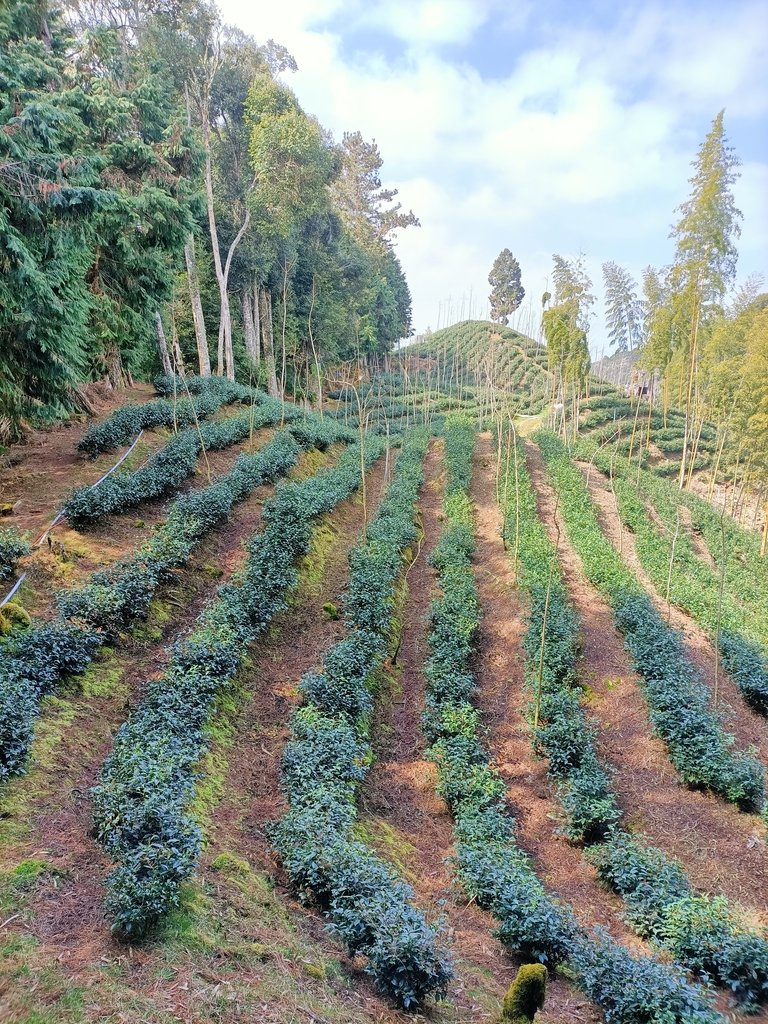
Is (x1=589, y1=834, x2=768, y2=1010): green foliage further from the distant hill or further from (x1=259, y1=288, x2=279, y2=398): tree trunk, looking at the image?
the distant hill

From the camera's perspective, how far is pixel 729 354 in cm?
2695

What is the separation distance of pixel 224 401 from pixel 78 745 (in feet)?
55.8

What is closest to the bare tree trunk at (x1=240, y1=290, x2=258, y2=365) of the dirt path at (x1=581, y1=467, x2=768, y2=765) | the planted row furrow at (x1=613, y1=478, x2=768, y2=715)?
the planted row furrow at (x1=613, y1=478, x2=768, y2=715)

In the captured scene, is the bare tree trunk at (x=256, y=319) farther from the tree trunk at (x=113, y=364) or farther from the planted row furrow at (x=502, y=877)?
the planted row furrow at (x=502, y=877)

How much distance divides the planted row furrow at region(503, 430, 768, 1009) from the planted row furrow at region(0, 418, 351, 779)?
6.56 m

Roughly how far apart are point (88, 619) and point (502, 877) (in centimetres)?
630

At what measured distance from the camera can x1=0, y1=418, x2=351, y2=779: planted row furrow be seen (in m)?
5.77

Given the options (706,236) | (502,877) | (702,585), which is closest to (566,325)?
(706,236)

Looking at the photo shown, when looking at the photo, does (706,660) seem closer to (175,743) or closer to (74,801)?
(175,743)

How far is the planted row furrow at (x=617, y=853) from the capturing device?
5.37m

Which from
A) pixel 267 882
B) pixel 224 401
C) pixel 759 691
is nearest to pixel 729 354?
pixel 759 691

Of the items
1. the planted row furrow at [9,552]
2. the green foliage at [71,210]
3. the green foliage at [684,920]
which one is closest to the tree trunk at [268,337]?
the green foliage at [71,210]

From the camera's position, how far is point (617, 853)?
271 inches

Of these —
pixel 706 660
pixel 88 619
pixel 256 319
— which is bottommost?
pixel 706 660
